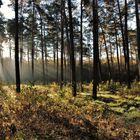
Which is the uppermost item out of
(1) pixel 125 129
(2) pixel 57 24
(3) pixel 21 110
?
(2) pixel 57 24

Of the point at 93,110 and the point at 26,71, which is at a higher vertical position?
the point at 26,71

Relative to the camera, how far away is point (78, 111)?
13.2 metres

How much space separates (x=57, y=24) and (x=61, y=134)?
33.1 metres

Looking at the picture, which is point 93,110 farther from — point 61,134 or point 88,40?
point 88,40

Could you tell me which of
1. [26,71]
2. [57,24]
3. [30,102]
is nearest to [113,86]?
[57,24]

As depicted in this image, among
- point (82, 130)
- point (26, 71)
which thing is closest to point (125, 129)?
point (82, 130)

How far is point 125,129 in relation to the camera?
1110 cm

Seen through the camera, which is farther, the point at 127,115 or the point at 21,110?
the point at 127,115

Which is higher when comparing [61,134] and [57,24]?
[57,24]

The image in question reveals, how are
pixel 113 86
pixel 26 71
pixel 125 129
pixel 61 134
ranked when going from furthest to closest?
1. pixel 26 71
2. pixel 113 86
3. pixel 125 129
4. pixel 61 134

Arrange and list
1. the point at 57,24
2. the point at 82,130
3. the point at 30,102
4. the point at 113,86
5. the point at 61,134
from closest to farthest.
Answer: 1. the point at 61,134
2. the point at 82,130
3. the point at 30,102
4. the point at 113,86
5. the point at 57,24

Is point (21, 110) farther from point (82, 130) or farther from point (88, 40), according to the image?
point (88, 40)

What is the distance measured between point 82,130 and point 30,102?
3371mm

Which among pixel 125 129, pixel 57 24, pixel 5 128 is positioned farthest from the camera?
pixel 57 24
